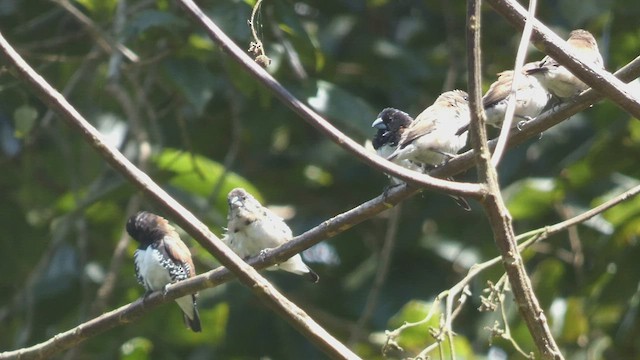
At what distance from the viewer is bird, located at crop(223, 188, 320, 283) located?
668 centimetres

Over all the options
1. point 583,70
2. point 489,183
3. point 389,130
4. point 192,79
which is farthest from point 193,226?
point 192,79

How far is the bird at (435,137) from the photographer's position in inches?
217

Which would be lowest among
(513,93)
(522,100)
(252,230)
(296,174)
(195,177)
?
(513,93)

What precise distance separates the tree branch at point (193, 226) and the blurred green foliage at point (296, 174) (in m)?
2.99

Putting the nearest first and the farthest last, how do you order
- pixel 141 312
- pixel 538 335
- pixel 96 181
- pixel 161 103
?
pixel 538 335 → pixel 141 312 → pixel 96 181 → pixel 161 103

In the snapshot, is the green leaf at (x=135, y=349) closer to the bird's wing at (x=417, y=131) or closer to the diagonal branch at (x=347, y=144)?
the bird's wing at (x=417, y=131)

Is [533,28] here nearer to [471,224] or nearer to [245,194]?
[245,194]

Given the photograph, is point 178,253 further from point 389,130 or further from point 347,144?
point 347,144

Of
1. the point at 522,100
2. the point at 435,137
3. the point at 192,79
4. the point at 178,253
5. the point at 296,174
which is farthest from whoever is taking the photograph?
the point at 296,174

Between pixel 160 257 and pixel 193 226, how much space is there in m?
4.09

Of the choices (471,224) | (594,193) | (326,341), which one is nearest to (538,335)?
(326,341)

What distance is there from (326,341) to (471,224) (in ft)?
17.4

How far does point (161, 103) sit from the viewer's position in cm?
889

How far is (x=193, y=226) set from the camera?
3.10 meters
